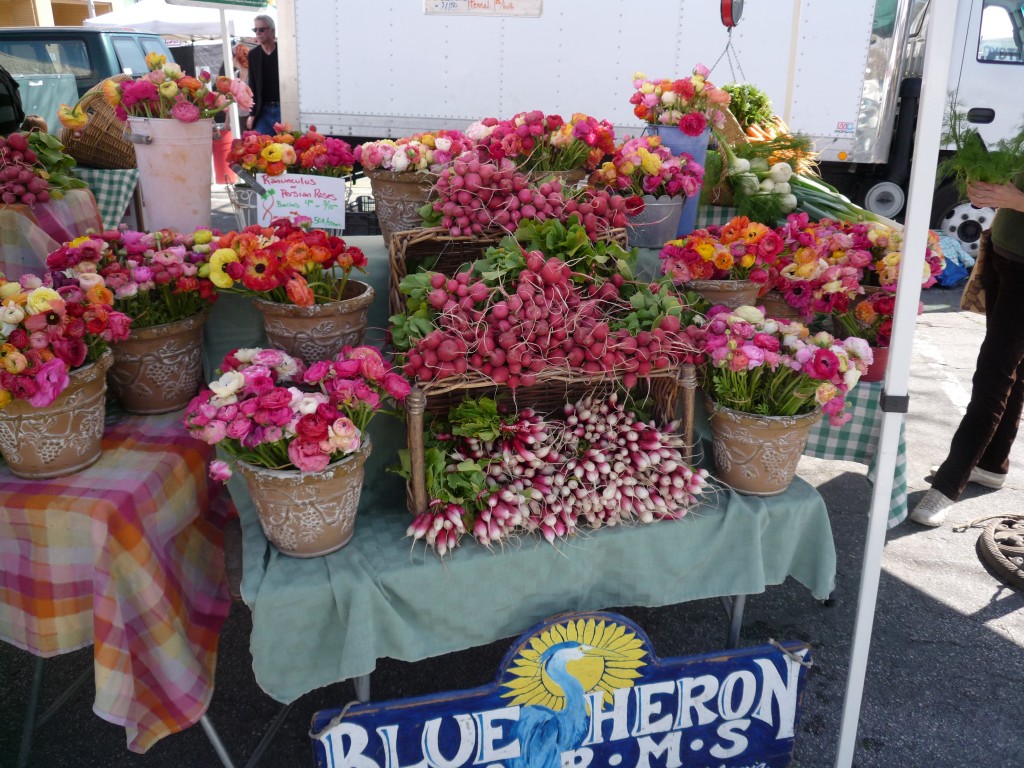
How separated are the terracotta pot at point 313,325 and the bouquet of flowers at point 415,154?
0.53 metres

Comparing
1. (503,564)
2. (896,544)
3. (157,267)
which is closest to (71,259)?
(157,267)

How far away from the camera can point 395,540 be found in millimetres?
1777

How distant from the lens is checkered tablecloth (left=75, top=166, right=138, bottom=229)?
3.29 metres

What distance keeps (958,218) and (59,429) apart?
24.6ft

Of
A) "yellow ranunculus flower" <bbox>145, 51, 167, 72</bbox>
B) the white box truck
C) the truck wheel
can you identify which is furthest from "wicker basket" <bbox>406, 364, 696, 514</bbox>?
the truck wheel

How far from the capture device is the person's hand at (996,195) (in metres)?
2.64

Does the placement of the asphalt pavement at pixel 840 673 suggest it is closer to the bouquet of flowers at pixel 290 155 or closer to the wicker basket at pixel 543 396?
the wicker basket at pixel 543 396

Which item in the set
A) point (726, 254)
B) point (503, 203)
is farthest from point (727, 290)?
point (503, 203)

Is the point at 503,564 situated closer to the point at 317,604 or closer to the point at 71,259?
the point at 317,604

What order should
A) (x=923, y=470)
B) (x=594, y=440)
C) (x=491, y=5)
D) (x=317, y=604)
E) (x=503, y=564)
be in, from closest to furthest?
(x=317, y=604), (x=503, y=564), (x=594, y=440), (x=923, y=470), (x=491, y=5)

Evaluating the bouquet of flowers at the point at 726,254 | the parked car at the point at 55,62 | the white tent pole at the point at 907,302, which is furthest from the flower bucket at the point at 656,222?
the parked car at the point at 55,62

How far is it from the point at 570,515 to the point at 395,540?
42cm

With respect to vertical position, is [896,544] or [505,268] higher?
[505,268]

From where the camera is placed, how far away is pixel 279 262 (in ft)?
5.72
